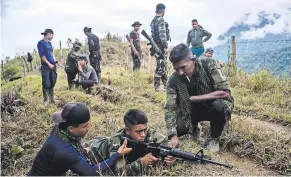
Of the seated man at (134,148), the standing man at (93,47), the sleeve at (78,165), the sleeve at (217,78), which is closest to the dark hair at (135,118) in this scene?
the seated man at (134,148)

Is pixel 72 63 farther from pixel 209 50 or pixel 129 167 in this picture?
pixel 129 167

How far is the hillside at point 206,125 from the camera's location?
396cm

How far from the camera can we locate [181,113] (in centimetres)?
434

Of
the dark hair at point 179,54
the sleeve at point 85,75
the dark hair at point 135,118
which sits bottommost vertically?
the dark hair at point 135,118

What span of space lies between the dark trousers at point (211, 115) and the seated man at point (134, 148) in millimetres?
595

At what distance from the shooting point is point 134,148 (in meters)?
3.60

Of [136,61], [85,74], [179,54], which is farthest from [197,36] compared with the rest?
[179,54]

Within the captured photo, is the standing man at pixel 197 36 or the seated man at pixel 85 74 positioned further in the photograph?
the standing man at pixel 197 36

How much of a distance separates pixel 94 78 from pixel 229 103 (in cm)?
492

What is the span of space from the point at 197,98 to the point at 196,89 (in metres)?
0.25

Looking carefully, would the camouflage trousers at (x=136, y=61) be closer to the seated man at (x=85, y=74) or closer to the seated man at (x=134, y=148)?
the seated man at (x=85, y=74)

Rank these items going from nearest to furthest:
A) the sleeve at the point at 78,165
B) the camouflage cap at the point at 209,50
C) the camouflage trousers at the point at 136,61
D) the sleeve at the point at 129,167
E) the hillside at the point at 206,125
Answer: the sleeve at the point at 78,165 < the sleeve at the point at 129,167 < the hillside at the point at 206,125 < the camouflage cap at the point at 209,50 < the camouflage trousers at the point at 136,61

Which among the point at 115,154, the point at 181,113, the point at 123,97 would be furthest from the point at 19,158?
the point at 123,97

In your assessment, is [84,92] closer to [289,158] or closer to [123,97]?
[123,97]
